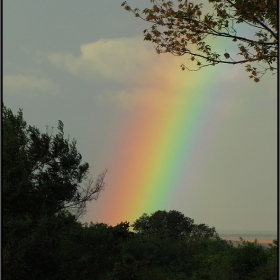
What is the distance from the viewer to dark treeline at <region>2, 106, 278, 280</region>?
11586 mm

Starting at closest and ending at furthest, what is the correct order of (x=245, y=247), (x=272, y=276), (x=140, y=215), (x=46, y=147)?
(x=272, y=276)
(x=245, y=247)
(x=46, y=147)
(x=140, y=215)

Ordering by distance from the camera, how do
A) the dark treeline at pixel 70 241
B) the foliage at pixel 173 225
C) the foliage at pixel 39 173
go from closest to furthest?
the dark treeline at pixel 70 241
the foliage at pixel 39 173
the foliage at pixel 173 225

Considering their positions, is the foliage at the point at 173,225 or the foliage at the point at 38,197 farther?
the foliage at the point at 173,225

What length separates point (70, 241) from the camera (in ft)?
38.2

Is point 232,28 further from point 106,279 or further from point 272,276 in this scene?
point 272,276

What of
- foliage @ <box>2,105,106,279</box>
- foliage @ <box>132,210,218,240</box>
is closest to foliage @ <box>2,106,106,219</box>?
foliage @ <box>2,105,106,279</box>

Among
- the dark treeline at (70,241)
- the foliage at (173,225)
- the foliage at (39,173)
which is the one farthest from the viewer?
the foliage at (173,225)

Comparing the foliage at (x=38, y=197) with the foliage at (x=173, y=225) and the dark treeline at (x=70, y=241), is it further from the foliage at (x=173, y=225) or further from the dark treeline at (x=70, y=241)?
the foliage at (x=173, y=225)

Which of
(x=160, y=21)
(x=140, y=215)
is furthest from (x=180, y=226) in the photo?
(x=160, y=21)

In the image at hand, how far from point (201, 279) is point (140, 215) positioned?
1124 cm

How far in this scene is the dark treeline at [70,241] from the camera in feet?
38.0

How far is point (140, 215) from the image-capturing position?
82.0 ft

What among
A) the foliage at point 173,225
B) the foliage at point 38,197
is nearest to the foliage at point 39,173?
the foliage at point 38,197

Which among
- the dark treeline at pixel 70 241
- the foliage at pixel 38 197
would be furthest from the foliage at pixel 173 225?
the foliage at pixel 38 197
